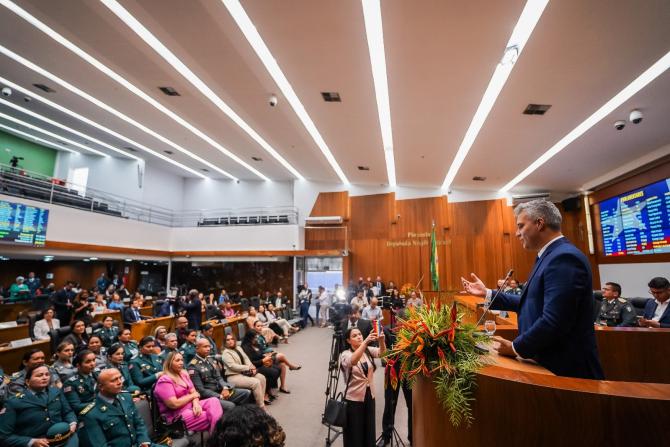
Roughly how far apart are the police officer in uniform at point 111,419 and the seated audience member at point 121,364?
110 centimetres

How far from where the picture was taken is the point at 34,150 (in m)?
13.5

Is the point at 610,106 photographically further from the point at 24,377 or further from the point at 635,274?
the point at 24,377

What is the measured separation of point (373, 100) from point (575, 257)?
6.21 m

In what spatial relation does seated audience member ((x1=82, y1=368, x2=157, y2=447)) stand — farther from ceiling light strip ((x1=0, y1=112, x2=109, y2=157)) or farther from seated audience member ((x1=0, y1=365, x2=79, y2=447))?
ceiling light strip ((x1=0, y1=112, x2=109, y2=157))

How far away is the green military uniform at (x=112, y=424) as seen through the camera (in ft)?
8.69

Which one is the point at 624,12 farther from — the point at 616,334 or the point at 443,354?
the point at 443,354

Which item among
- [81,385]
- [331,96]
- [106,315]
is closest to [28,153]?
[106,315]

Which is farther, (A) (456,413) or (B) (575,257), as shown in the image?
(B) (575,257)

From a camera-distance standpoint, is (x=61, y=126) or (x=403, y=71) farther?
(x=61, y=126)

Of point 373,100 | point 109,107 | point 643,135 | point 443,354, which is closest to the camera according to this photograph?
point 443,354

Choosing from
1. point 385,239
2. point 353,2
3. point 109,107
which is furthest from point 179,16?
point 385,239

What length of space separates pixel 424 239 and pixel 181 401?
10762mm

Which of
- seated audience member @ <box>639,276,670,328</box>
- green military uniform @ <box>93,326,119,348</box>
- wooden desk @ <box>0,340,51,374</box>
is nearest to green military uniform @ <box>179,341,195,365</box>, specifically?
green military uniform @ <box>93,326,119,348</box>

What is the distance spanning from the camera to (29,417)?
271cm
